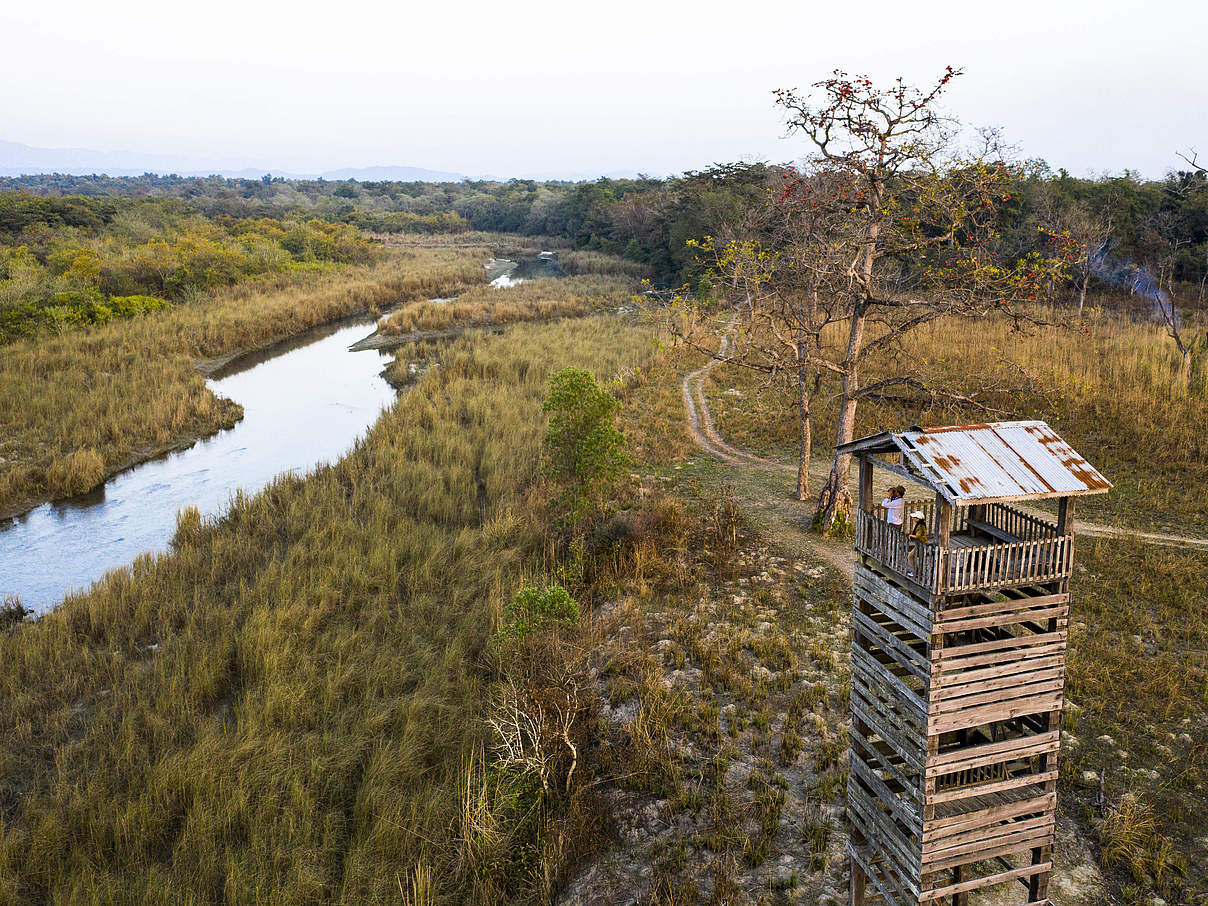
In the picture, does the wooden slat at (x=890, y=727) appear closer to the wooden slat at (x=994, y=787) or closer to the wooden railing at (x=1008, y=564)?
the wooden slat at (x=994, y=787)

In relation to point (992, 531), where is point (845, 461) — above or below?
below

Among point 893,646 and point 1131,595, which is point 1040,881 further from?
point 1131,595

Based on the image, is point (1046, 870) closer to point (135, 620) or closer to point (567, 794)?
point (567, 794)

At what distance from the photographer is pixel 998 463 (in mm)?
5469

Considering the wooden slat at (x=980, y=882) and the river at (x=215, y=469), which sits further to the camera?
the river at (x=215, y=469)

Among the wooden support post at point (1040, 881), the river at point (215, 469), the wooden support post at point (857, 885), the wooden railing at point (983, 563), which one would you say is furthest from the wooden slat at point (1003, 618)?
the river at point (215, 469)

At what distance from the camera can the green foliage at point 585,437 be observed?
46.8 feet

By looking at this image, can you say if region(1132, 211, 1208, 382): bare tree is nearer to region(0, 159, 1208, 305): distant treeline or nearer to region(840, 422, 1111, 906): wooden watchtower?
region(0, 159, 1208, 305): distant treeline

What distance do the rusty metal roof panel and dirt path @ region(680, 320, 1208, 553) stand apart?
6.61m

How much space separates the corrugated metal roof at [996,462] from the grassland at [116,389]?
778 inches

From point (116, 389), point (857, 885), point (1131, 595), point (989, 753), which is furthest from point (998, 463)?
point (116, 389)

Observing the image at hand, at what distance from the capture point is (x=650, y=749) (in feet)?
26.5

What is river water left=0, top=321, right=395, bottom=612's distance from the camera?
14.5 meters

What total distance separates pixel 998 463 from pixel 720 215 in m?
38.7
